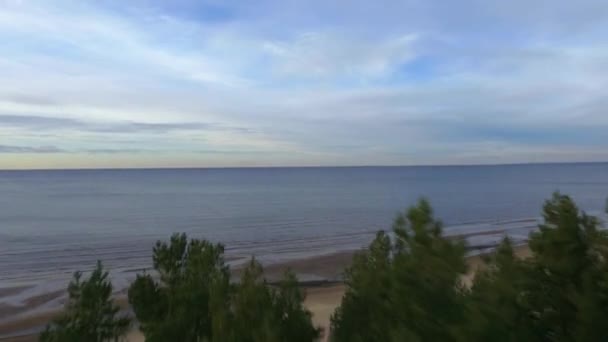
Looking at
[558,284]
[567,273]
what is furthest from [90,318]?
[567,273]

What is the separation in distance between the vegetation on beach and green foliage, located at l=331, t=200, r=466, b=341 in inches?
0.5

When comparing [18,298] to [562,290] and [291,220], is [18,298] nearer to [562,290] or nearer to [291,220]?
[562,290]

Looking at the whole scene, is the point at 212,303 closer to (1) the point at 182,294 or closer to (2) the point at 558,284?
(1) the point at 182,294

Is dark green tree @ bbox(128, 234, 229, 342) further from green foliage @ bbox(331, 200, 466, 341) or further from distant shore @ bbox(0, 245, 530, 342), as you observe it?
distant shore @ bbox(0, 245, 530, 342)

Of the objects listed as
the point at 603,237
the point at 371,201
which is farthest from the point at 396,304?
the point at 371,201

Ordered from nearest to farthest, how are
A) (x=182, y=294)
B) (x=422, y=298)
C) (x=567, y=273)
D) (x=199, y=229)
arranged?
(x=422, y=298) < (x=567, y=273) < (x=182, y=294) < (x=199, y=229)

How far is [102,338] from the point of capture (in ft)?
29.5

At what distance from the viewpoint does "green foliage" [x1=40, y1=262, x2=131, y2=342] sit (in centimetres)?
847

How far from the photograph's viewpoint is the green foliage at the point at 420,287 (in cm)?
538

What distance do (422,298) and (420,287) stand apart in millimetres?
131

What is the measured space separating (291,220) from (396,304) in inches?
1935

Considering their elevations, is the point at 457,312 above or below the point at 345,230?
above

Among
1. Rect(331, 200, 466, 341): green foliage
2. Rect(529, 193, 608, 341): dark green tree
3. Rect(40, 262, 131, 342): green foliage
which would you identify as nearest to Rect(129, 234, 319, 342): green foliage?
Rect(40, 262, 131, 342): green foliage

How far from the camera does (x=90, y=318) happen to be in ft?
28.7
